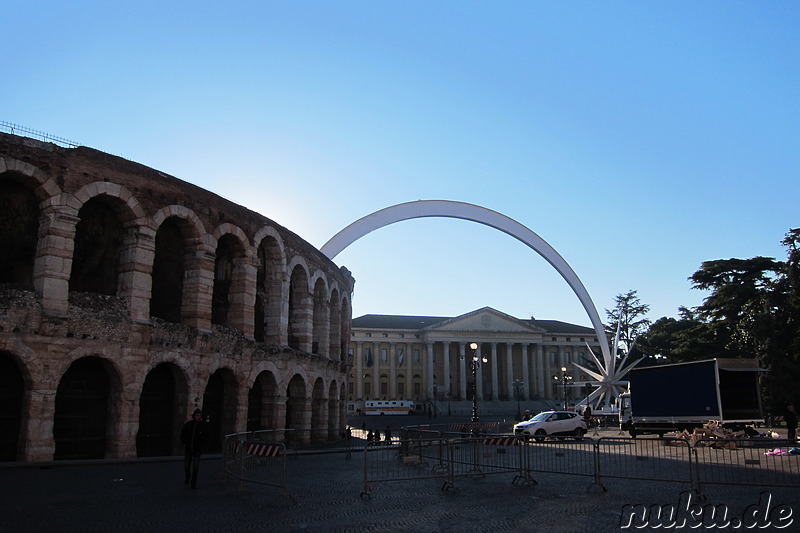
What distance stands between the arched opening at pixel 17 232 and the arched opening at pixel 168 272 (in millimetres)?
4803

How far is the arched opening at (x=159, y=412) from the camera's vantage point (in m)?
22.6

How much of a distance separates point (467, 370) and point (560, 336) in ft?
60.6

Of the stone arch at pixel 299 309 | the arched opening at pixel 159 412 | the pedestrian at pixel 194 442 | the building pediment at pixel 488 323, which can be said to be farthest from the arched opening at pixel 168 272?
the building pediment at pixel 488 323

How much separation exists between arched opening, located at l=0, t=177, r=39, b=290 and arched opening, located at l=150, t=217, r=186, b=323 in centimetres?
480

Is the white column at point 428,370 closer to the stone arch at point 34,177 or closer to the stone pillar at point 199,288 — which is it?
the stone pillar at point 199,288

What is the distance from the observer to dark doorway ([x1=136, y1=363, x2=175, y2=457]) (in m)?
22.6

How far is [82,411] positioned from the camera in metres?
20.6

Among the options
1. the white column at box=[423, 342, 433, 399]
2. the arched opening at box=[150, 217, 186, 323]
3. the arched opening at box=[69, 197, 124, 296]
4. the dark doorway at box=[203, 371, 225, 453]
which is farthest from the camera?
the white column at box=[423, 342, 433, 399]

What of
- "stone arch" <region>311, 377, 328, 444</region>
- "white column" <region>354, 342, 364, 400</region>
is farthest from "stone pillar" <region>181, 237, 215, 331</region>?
"white column" <region>354, 342, 364, 400</region>

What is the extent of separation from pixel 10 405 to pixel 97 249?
A: 6.11 m

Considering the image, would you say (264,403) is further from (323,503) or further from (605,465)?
(323,503)

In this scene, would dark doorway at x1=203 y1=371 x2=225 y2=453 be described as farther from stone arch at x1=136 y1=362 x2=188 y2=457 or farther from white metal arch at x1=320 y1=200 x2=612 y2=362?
white metal arch at x1=320 y1=200 x2=612 y2=362

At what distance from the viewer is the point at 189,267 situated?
2422cm

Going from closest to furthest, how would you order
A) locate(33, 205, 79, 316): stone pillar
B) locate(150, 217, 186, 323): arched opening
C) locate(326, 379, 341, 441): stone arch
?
locate(33, 205, 79, 316): stone pillar → locate(150, 217, 186, 323): arched opening → locate(326, 379, 341, 441): stone arch
